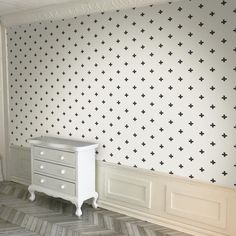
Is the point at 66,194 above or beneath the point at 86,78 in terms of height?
beneath

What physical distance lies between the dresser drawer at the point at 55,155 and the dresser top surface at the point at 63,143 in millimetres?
60

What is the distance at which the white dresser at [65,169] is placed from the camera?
11.6 ft

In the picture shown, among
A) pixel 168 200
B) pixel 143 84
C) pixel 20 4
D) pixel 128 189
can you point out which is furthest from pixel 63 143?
pixel 20 4

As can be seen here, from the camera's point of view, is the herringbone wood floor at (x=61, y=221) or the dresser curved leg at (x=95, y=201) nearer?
the herringbone wood floor at (x=61, y=221)

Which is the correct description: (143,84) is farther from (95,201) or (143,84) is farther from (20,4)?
(20,4)

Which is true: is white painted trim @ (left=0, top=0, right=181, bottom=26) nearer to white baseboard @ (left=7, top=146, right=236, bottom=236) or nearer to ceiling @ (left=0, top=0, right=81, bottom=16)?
ceiling @ (left=0, top=0, right=81, bottom=16)

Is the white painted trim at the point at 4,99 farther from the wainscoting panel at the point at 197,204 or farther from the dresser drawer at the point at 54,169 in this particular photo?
the wainscoting panel at the point at 197,204

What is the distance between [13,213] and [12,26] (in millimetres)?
2381

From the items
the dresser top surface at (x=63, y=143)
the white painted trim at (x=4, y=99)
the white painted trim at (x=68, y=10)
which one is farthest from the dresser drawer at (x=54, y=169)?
the white painted trim at (x=68, y=10)

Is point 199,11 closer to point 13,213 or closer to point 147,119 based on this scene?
point 147,119

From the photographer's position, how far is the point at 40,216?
140 inches

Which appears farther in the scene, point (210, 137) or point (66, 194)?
point (66, 194)

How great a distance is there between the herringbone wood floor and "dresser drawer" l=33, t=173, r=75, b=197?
233 mm

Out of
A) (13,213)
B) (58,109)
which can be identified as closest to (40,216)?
(13,213)
